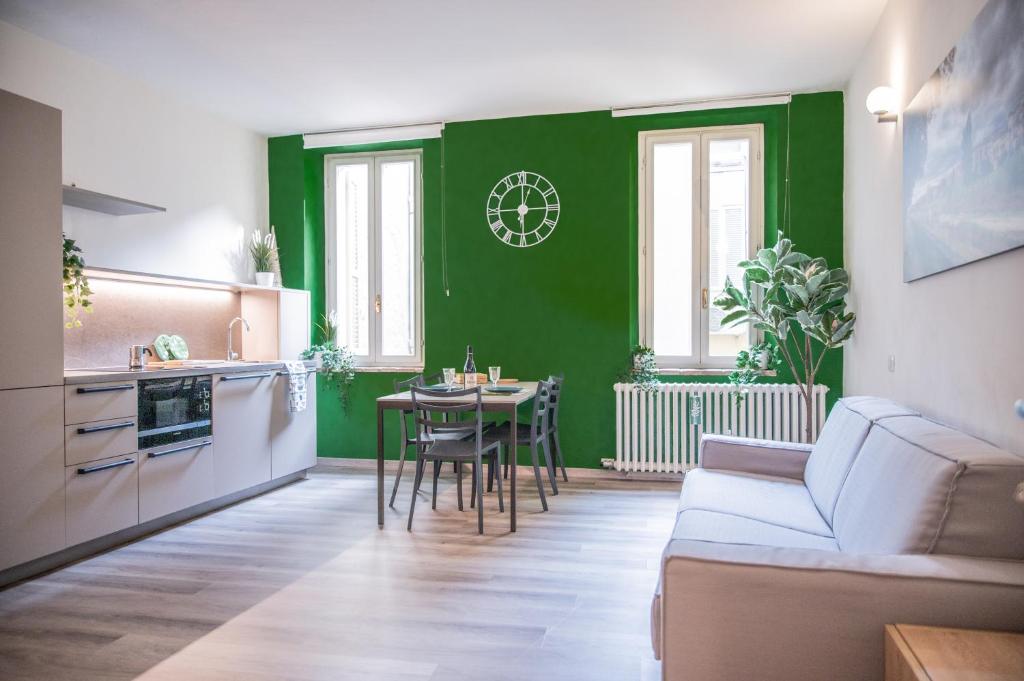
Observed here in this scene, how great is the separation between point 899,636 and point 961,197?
157cm

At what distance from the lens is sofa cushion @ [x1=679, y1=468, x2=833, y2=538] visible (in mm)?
2510

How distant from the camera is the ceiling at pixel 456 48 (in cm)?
354

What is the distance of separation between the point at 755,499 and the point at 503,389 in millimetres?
1873

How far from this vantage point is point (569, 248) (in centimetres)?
524

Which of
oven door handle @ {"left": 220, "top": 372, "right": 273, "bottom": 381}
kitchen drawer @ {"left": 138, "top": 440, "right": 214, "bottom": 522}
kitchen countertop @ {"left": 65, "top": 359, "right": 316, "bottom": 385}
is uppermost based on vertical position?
kitchen countertop @ {"left": 65, "top": 359, "right": 316, "bottom": 385}

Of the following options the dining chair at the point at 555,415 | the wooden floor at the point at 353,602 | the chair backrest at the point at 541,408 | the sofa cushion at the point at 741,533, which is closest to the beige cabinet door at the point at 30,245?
the wooden floor at the point at 353,602

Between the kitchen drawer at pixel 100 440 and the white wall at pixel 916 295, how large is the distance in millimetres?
3900

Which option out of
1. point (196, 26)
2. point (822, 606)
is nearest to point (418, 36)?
point (196, 26)

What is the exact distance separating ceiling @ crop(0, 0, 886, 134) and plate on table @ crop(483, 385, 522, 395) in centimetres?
209

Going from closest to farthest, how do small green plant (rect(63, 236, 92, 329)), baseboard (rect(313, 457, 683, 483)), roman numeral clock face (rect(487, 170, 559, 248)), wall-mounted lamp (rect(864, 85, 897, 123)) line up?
1. wall-mounted lamp (rect(864, 85, 897, 123))
2. small green plant (rect(63, 236, 92, 329))
3. baseboard (rect(313, 457, 683, 483))
4. roman numeral clock face (rect(487, 170, 559, 248))

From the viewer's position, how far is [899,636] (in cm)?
148

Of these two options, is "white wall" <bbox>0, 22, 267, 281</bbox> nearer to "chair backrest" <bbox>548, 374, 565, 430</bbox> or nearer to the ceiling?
the ceiling

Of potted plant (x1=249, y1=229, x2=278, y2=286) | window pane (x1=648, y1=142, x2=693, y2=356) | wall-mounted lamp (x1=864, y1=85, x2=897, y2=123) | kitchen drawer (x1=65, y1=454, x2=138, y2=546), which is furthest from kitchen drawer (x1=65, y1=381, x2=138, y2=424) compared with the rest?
wall-mounted lamp (x1=864, y1=85, x2=897, y2=123)

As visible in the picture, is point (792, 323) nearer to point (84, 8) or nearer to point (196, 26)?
point (196, 26)
